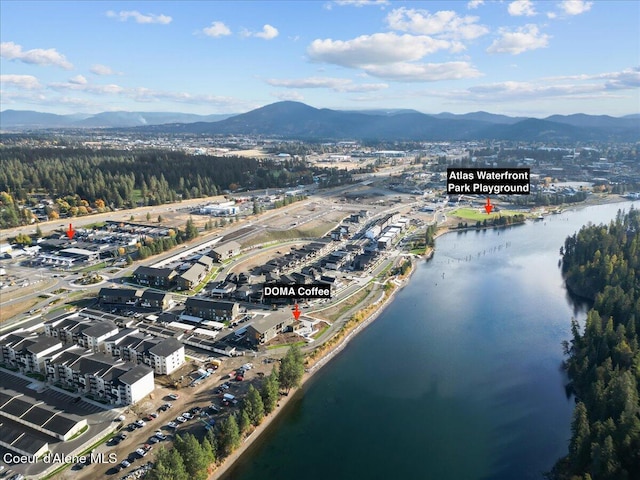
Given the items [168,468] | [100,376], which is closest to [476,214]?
[100,376]

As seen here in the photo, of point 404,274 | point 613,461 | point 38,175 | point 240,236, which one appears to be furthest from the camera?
point 38,175

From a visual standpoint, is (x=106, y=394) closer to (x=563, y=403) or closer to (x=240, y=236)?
(x=563, y=403)

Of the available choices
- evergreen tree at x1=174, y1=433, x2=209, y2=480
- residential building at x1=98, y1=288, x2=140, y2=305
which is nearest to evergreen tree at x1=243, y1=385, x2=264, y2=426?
evergreen tree at x1=174, y1=433, x2=209, y2=480

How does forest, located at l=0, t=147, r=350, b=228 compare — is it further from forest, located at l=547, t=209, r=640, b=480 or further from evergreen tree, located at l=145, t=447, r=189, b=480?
forest, located at l=547, t=209, r=640, b=480

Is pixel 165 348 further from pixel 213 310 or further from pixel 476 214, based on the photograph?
pixel 476 214

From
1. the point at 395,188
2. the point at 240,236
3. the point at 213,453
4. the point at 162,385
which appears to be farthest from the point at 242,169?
the point at 213,453

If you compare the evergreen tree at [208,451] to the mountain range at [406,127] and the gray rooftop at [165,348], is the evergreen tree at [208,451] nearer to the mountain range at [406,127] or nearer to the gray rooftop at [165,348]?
the gray rooftop at [165,348]

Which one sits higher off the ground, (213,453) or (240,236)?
(240,236)
